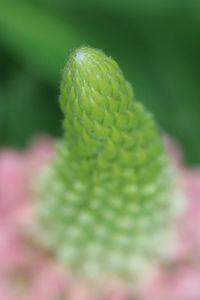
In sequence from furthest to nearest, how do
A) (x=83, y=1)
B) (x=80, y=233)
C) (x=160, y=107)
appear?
(x=160, y=107) → (x=83, y=1) → (x=80, y=233)

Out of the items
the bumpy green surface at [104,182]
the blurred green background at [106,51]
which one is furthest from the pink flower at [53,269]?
the blurred green background at [106,51]

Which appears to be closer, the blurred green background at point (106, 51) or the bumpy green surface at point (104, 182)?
the bumpy green surface at point (104, 182)

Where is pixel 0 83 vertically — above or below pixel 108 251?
above

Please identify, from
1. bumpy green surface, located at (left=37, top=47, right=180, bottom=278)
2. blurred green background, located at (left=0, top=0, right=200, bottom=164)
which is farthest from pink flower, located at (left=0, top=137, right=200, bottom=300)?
blurred green background, located at (left=0, top=0, right=200, bottom=164)

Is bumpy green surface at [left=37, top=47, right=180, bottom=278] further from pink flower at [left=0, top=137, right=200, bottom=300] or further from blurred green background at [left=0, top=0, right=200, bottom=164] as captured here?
blurred green background at [left=0, top=0, right=200, bottom=164]

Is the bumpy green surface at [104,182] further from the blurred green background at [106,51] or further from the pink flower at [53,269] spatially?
the blurred green background at [106,51]

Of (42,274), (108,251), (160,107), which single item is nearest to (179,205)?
(108,251)

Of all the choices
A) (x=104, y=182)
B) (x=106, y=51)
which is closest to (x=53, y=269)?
(x=104, y=182)

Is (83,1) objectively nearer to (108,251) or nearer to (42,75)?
(42,75)
